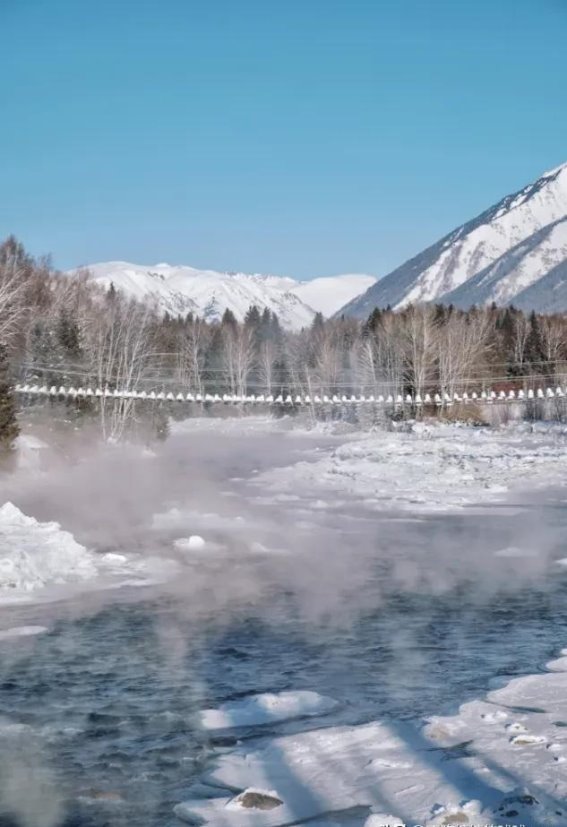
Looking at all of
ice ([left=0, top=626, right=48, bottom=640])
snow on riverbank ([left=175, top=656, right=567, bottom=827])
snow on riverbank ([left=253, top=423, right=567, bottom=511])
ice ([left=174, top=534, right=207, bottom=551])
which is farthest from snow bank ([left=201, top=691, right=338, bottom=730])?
snow on riverbank ([left=253, top=423, right=567, bottom=511])

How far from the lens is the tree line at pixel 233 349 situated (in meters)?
46.9

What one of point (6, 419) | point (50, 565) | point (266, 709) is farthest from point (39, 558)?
point (6, 419)

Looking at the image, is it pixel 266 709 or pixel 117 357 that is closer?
pixel 266 709

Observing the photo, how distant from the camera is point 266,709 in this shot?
8.09m

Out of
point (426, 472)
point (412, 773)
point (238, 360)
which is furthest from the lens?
point (238, 360)

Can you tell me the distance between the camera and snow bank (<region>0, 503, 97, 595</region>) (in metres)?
13.6

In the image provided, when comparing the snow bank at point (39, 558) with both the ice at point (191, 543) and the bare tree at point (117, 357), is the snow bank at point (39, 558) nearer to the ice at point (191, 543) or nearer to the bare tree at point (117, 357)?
the ice at point (191, 543)

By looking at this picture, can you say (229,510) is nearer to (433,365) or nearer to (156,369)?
(156,369)

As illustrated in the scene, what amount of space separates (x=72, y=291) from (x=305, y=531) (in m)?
42.3

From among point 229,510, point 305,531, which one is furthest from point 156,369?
point 305,531

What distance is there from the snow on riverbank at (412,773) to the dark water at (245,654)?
0.34 metres

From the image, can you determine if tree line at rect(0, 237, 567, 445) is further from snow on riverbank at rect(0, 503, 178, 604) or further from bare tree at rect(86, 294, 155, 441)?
snow on riverbank at rect(0, 503, 178, 604)

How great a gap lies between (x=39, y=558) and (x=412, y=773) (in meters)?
9.33

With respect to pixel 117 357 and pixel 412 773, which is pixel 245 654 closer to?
pixel 412 773
